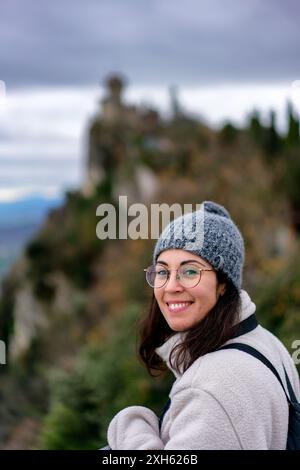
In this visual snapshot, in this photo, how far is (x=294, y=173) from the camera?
757 inches

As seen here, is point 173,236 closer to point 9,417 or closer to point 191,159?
point 9,417

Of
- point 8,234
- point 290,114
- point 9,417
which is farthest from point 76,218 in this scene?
point 9,417

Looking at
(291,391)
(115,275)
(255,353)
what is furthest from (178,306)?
(115,275)

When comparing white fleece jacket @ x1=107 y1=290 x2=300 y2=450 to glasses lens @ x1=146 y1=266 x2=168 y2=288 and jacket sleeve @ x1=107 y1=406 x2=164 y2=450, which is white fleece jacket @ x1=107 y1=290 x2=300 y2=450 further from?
glasses lens @ x1=146 y1=266 x2=168 y2=288

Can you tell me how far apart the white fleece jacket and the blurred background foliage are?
0.57m

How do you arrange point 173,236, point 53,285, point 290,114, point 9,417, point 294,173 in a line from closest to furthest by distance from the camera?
point 173,236 < point 9,417 < point 294,173 < point 290,114 < point 53,285

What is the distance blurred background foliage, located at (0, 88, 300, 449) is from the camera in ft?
30.7

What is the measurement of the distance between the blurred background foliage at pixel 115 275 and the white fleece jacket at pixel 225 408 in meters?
0.57

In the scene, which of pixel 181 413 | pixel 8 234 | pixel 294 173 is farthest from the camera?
pixel 8 234

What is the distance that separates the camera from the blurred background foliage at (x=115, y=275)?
9348mm
